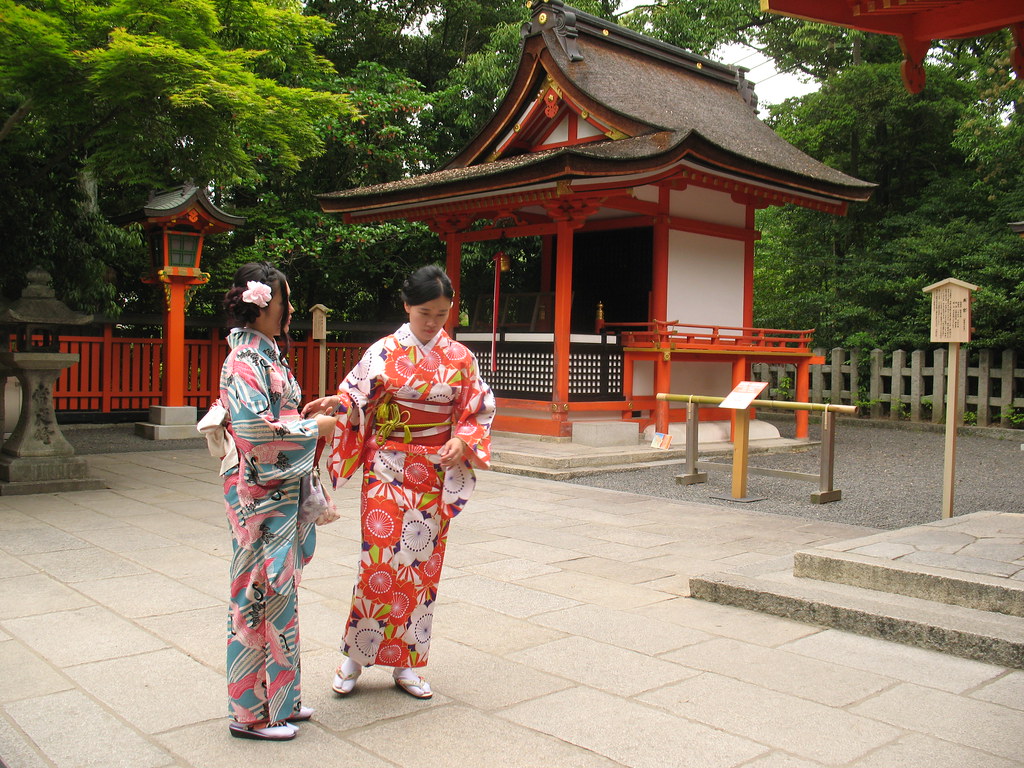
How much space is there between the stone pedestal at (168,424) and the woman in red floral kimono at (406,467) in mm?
9525

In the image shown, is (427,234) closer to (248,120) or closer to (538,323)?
(538,323)

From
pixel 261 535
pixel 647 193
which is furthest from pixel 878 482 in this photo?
pixel 261 535

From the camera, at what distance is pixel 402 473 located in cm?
317

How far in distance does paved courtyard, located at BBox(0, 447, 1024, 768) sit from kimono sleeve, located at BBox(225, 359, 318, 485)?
2.90 ft

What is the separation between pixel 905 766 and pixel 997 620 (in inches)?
63.8

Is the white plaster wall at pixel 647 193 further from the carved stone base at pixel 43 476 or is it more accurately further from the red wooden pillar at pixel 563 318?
the carved stone base at pixel 43 476

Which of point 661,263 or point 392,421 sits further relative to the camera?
point 661,263

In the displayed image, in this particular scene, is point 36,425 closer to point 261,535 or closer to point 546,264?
point 261,535

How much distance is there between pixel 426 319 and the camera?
10.5 feet

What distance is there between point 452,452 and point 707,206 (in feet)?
33.1

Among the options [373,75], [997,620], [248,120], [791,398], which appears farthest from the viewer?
[791,398]

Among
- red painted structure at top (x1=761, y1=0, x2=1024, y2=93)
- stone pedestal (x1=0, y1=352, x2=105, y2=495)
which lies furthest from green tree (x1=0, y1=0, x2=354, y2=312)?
red painted structure at top (x1=761, y1=0, x2=1024, y2=93)

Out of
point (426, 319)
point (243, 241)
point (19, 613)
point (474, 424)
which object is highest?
point (243, 241)

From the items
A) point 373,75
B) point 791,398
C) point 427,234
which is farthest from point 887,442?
point 373,75
